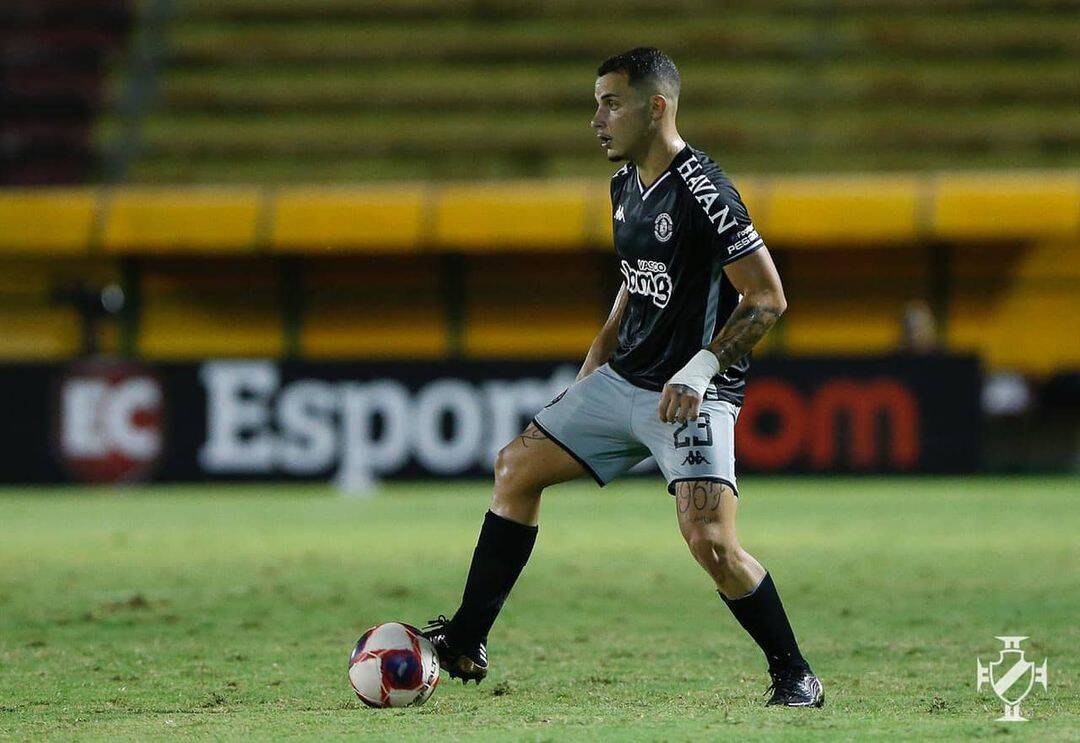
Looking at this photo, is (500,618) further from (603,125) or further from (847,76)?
(847,76)

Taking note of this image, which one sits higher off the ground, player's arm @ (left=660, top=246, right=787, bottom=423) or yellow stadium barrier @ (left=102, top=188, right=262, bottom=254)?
yellow stadium barrier @ (left=102, top=188, right=262, bottom=254)

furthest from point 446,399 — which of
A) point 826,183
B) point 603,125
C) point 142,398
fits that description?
point 603,125

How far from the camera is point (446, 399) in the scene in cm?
1702

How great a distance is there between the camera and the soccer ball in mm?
5395

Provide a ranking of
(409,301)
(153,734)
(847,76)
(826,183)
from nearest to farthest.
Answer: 1. (153,734)
2. (826,183)
3. (409,301)
4. (847,76)

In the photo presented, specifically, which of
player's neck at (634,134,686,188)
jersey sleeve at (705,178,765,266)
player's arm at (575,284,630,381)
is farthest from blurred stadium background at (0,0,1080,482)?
jersey sleeve at (705,178,765,266)

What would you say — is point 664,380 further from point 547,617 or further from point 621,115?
point 547,617

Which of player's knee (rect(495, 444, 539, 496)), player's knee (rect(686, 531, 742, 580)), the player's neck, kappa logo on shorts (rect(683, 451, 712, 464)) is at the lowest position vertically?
Result: player's knee (rect(686, 531, 742, 580))

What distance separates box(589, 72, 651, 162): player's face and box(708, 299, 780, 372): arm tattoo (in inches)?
25.4

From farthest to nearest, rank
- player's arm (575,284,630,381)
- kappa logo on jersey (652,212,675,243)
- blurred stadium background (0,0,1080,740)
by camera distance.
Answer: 1. blurred stadium background (0,0,1080,740)
2. player's arm (575,284,630,381)
3. kappa logo on jersey (652,212,675,243)

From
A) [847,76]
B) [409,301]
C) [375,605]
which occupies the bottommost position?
[375,605]

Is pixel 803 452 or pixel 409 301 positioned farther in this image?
pixel 409 301

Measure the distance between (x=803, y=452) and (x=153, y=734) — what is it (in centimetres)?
1264

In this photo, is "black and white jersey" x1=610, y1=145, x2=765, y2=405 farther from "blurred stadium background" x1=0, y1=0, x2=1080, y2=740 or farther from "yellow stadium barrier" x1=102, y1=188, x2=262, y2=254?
"yellow stadium barrier" x1=102, y1=188, x2=262, y2=254
